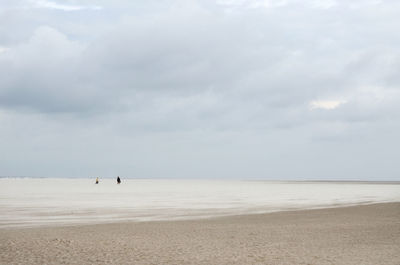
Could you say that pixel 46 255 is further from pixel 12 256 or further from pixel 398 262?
pixel 398 262

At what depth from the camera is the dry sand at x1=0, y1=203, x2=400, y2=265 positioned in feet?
52.0

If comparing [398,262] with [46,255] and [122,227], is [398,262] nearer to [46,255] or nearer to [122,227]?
[46,255]

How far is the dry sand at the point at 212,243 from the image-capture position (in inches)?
624

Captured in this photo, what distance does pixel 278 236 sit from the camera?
21.5 m

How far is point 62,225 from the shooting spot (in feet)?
82.0

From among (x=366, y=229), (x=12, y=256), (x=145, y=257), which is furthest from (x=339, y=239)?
(x=12, y=256)

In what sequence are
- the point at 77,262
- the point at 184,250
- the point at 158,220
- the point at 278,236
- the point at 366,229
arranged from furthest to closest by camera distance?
1. the point at 158,220
2. the point at 366,229
3. the point at 278,236
4. the point at 184,250
5. the point at 77,262

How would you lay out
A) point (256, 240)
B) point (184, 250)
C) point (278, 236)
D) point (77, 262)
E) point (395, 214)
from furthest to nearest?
point (395, 214) → point (278, 236) → point (256, 240) → point (184, 250) → point (77, 262)

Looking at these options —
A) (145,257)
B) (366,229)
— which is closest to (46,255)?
(145,257)

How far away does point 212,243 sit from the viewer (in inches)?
760

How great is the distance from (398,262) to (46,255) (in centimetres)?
1193

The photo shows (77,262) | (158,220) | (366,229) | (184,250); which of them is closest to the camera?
(77,262)

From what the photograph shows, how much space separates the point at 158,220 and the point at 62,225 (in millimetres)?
5712

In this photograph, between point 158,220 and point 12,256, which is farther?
point 158,220
